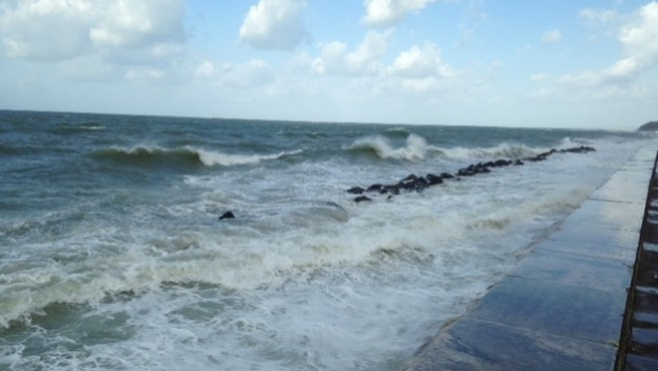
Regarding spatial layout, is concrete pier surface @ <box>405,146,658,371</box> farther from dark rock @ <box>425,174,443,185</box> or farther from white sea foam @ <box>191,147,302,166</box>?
white sea foam @ <box>191,147,302,166</box>

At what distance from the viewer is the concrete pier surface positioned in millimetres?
2643

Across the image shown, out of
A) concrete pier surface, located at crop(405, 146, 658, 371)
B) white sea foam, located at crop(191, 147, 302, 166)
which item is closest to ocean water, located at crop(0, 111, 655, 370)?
concrete pier surface, located at crop(405, 146, 658, 371)

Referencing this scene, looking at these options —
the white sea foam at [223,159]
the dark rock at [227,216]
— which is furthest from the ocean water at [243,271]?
the white sea foam at [223,159]

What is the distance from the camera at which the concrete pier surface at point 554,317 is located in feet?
8.67

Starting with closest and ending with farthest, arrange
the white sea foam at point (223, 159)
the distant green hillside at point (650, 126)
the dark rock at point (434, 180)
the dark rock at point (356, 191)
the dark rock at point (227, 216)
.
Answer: the dark rock at point (227, 216), the dark rock at point (356, 191), the dark rock at point (434, 180), the white sea foam at point (223, 159), the distant green hillside at point (650, 126)

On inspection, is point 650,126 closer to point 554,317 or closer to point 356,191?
point 356,191

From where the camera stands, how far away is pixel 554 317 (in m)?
3.24

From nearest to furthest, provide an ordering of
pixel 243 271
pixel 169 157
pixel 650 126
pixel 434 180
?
pixel 243 271
pixel 434 180
pixel 169 157
pixel 650 126

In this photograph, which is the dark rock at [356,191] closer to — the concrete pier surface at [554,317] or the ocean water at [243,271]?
the ocean water at [243,271]

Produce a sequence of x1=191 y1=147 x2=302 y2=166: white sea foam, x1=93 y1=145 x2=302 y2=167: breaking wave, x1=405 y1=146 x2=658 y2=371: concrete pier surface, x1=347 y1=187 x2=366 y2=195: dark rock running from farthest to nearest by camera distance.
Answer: x1=191 y1=147 x2=302 y2=166: white sea foam
x1=93 y1=145 x2=302 y2=167: breaking wave
x1=347 y1=187 x2=366 y2=195: dark rock
x1=405 y1=146 x2=658 y2=371: concrete pier surface

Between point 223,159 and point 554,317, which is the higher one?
point 554,317

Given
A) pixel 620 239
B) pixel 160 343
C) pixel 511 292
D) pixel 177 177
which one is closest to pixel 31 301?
pixel 160 343

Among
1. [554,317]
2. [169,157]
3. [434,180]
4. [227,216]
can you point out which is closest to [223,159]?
[169,157]

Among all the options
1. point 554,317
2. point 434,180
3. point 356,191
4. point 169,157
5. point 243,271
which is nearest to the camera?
point 554,317
